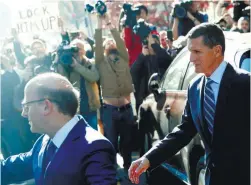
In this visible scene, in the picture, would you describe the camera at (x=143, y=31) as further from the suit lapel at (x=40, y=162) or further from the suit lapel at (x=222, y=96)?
the suit lapel at (x=40, y=162)

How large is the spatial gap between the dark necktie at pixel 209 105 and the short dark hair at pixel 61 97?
889mm

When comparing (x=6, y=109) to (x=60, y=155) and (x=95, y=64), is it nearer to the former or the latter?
(x=95, y=64)

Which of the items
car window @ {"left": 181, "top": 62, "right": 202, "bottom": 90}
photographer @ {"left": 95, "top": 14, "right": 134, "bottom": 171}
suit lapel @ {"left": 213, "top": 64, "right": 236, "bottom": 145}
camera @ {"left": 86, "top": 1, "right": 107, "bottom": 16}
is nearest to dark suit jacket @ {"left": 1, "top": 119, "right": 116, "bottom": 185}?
suit lapel @ {"left": 213, "top": 64, "right": 236, "bottom": 145}

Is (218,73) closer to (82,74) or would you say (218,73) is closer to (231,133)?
(231,133)

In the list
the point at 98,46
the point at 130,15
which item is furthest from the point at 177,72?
Answer: the point at 130,15

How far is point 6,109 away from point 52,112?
4809 mm

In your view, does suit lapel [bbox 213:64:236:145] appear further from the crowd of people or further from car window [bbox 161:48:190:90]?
car window [bbox 161:48:190:90]

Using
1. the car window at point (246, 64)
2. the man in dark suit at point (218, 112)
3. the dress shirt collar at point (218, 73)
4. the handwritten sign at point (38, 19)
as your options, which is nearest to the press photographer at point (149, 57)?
the handwritten sign at point (38, 19)

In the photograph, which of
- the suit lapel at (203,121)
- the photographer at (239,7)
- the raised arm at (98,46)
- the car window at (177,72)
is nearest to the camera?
the suit lapel at (203,121)

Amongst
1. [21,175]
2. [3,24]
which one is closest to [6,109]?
[3,24]

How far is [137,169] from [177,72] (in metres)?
2.53

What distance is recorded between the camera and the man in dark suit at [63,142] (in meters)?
2.59

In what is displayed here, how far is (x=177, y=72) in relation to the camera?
5691 mm

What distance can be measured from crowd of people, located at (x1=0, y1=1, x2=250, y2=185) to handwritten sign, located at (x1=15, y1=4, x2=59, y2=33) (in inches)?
19.4
